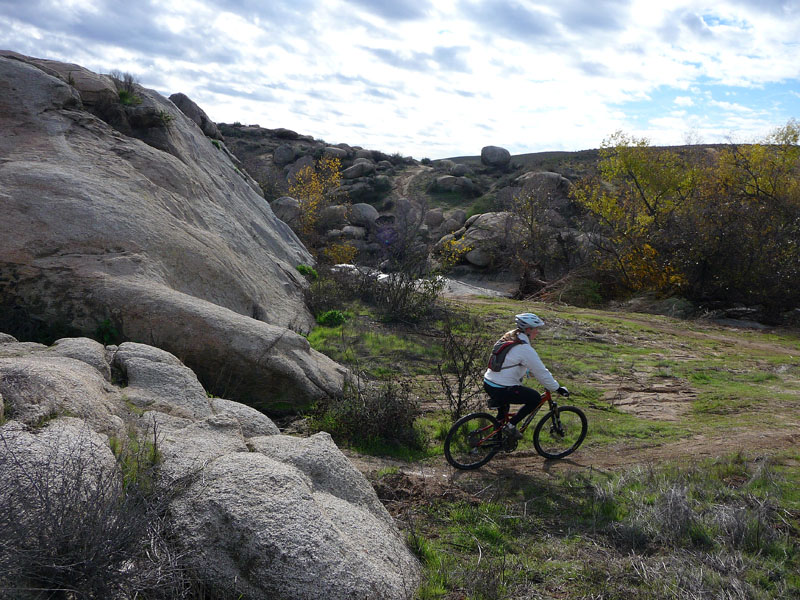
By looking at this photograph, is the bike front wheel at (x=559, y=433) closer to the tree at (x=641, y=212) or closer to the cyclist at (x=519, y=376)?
the cyclist at (x=519, y=376)

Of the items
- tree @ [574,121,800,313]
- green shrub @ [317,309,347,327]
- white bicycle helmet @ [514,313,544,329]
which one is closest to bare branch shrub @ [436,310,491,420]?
white bicycle helmet @ [514,313,544,329]

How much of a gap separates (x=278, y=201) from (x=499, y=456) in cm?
2380

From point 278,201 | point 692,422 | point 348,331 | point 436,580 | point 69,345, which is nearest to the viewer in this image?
point 436,580

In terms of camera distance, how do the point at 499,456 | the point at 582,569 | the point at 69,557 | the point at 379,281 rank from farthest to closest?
the point at 379,281, the point at 499,456, the point at 582,569, the point at 69,557

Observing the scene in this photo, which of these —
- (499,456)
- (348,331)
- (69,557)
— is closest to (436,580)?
(69,557)

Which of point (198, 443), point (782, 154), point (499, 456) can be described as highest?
point (782, 154)

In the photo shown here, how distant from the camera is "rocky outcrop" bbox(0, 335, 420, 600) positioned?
11.2 ft

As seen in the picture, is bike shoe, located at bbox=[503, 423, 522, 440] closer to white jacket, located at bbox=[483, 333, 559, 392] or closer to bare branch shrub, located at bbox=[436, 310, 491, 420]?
white jacket, located at bbox=[483, 333, 559, 392]

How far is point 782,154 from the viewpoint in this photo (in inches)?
984

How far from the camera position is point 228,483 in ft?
12.5

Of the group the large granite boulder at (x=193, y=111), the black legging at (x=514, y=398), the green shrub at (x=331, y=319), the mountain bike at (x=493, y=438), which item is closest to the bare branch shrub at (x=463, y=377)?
the mountain bike at (x=493, y=438)

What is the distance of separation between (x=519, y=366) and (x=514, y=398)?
0.36m

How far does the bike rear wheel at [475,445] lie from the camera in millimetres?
6836

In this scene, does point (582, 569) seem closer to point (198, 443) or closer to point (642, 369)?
point (198, 443)
